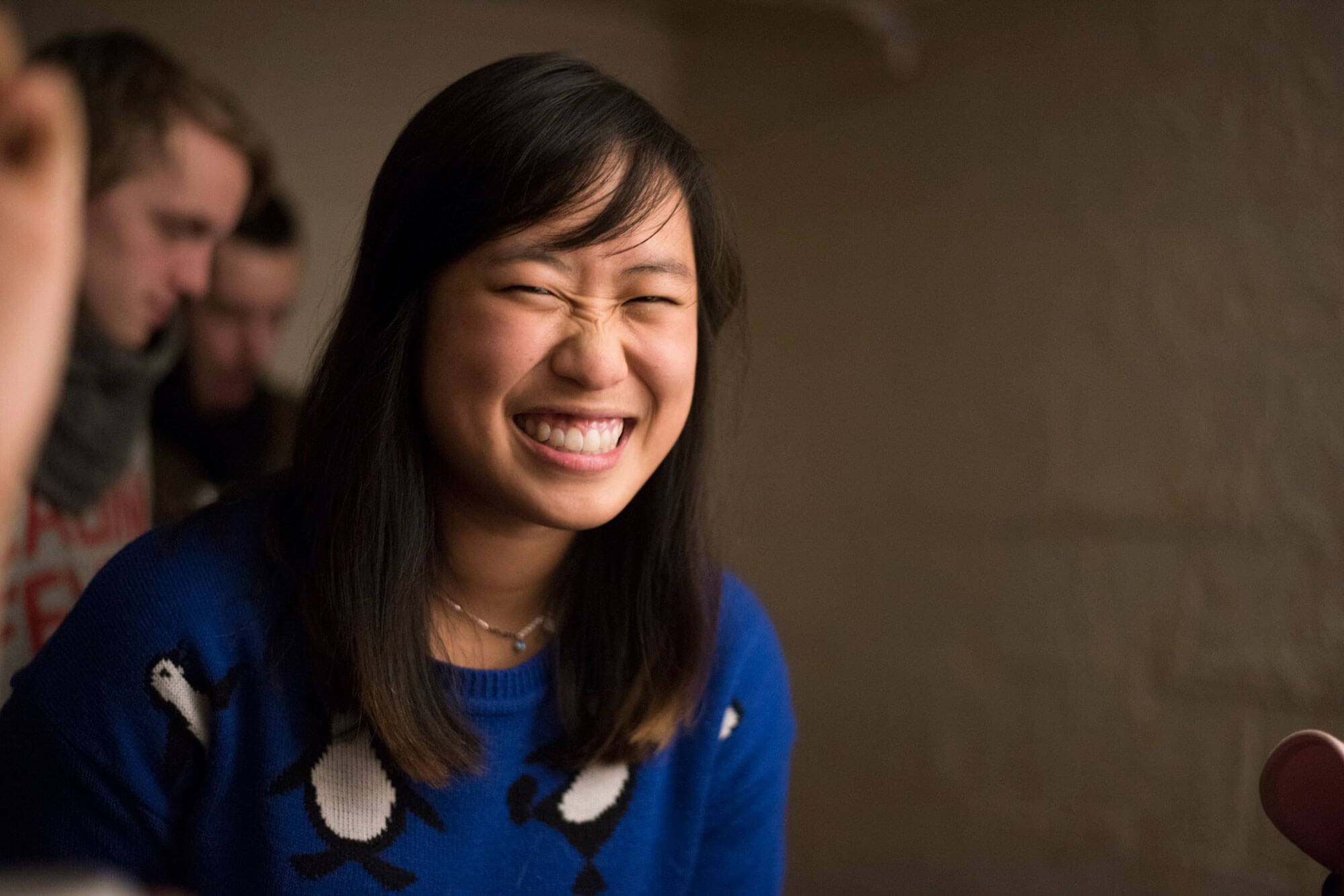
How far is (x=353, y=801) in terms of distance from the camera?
0.97m

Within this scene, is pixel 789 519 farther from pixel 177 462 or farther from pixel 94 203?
pixel 94 203

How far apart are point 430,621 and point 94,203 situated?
0.98 metres

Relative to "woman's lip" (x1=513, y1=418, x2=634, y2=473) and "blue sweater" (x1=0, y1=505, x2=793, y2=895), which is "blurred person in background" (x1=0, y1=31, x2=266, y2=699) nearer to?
"blue sweater" (x1=0, y1=505, x2=793, y2=895)

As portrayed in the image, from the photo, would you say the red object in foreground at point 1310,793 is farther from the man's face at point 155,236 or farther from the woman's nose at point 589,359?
the man's face at point 155,236

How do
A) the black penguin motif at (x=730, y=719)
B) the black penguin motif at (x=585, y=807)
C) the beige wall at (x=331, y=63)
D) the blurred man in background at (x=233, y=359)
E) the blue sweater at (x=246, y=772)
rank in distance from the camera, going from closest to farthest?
the blue sweater at (x=246, y=772)
the black penguin motif at (x=585, y=807)
the black penguin motif at (x=730, y=719)
the blurred man in background at (x=233, y=359)
the beige wall at (x=331, y=63)

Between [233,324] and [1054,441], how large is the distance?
66.1 inches

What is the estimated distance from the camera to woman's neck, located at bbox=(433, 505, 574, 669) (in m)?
1.05

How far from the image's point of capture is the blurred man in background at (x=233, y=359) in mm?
2248

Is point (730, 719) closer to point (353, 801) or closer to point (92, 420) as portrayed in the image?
point (353, 801)

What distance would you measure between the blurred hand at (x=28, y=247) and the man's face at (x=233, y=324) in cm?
215

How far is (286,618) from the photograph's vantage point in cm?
98

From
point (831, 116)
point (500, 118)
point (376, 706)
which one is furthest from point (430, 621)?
point (831, 116)

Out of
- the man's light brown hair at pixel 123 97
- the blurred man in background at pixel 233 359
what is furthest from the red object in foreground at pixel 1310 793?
the blurred man in background at pixel 233 359

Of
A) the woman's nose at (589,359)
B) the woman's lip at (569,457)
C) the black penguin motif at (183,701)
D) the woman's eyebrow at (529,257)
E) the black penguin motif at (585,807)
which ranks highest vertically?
the woman's eyebrow at (529,257)
